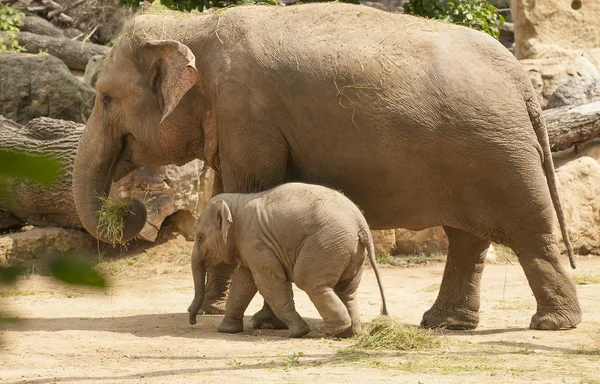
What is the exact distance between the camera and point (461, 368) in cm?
508

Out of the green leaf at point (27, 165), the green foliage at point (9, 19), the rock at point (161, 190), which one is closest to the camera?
the green leaf at point (27, 165)

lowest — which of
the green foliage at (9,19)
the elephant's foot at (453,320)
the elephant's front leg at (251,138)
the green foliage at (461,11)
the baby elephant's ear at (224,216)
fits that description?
the elephant's foot at (453,320)

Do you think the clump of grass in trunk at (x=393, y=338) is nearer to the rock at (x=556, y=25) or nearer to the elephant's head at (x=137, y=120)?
the elephant's head at (x=137, y=120)

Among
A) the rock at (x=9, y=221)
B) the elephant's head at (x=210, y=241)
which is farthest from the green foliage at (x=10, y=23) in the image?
the elephant's head at (x=210, y=241)

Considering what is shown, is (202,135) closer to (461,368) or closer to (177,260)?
(461,368)

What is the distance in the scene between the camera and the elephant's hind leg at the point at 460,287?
703cm

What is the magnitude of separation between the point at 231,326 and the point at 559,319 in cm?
232

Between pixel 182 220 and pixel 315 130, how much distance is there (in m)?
5.11

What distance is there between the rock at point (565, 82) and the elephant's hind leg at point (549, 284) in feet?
22.5

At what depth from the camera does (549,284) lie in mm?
6496

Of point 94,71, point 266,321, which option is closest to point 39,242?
point 94,71

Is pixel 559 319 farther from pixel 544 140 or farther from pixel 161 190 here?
pixel 161 190

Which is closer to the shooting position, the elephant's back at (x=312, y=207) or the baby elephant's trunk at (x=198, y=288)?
the elephant's back at (x=312, y=207)

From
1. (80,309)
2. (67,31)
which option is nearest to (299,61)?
(80,309)
